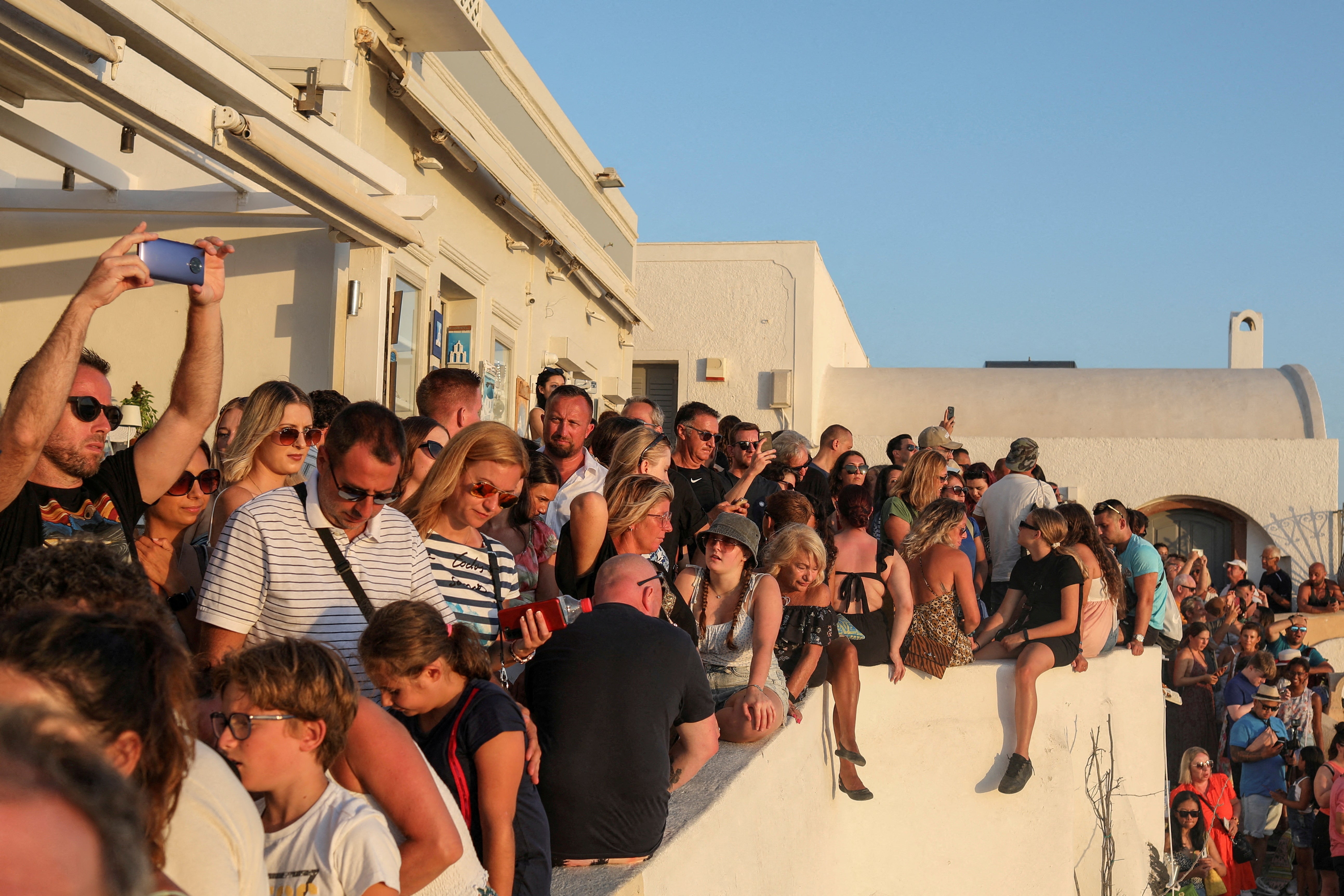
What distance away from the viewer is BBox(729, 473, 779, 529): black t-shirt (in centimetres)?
780

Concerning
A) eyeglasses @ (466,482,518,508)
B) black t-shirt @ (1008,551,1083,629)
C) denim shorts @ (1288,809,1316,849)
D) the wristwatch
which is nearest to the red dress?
denim shorts @ (1288,809,1316,849)

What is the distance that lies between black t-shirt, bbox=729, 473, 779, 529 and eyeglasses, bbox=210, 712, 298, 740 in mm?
5202

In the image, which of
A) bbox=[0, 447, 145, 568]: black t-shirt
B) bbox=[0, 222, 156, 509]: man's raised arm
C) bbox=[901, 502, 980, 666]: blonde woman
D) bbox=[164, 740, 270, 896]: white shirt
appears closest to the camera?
bbox=[164, 740, 270, 896]: white shirt

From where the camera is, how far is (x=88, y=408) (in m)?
3.30

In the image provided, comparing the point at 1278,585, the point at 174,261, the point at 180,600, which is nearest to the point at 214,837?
the point at 174,261

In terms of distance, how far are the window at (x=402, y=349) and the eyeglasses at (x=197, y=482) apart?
506 centimetres

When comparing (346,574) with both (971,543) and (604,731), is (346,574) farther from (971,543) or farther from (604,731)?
(971,543)


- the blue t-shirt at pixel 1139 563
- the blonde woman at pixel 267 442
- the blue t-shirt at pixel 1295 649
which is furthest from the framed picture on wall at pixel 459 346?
the blue t-shirt at pixel 1295 649

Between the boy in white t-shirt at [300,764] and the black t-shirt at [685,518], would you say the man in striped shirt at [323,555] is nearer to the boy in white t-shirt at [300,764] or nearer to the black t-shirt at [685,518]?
the boy in white t-shirt at [300,764]

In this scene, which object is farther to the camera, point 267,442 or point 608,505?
point 608,505

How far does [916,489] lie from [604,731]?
17.3 feet

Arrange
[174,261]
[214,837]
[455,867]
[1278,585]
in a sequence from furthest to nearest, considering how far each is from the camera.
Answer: [1278,585] → [174,261] → [455,867] → [214,837]

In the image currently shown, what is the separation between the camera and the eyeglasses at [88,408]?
10.7ft

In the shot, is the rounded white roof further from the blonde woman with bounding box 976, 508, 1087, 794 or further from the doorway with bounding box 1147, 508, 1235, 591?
the blonde woman with bounding box 976, 508, 1087, 794
